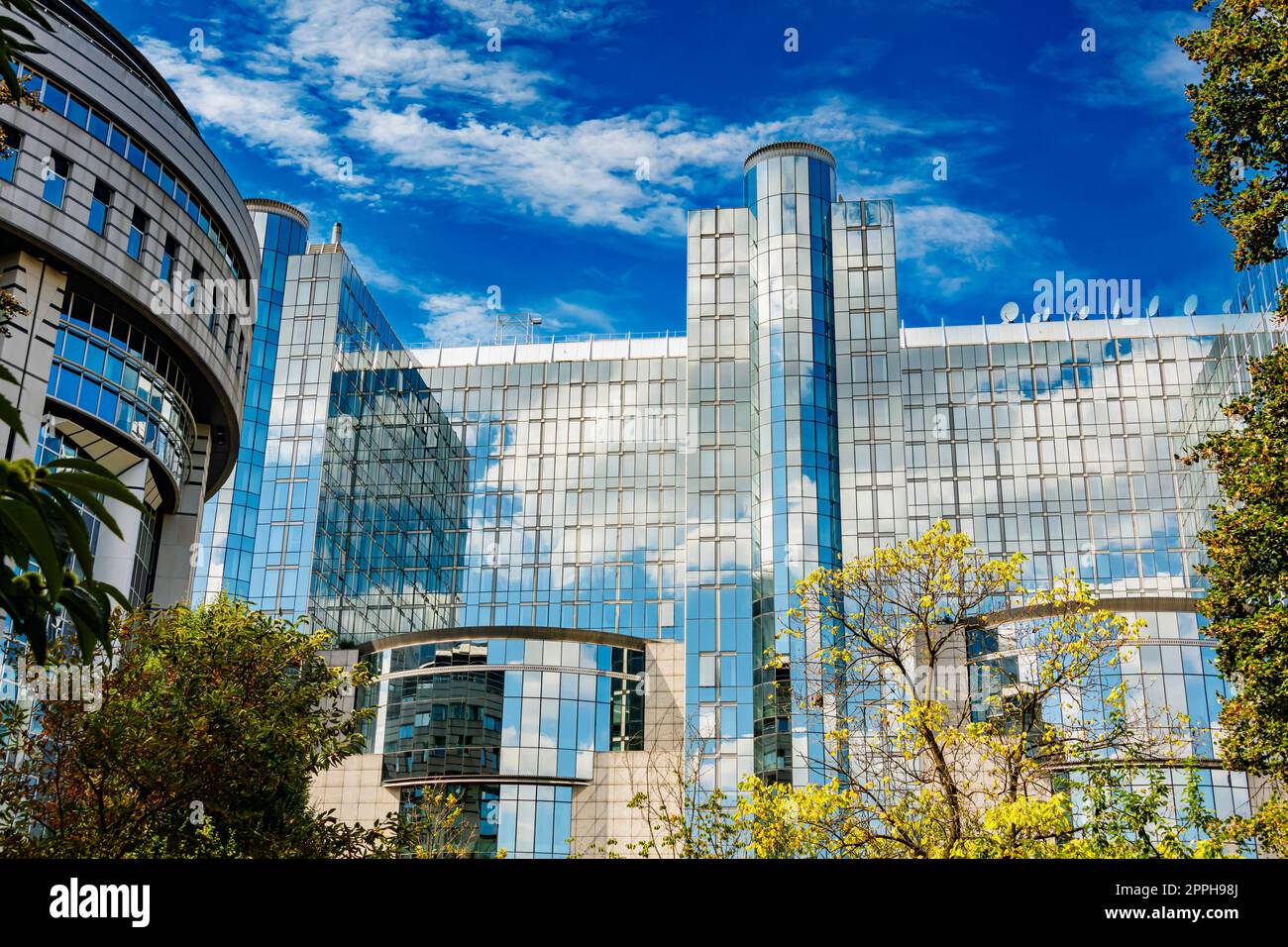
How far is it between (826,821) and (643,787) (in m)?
46.6

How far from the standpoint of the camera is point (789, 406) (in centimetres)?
8344

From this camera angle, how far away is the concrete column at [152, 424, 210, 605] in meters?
52.7

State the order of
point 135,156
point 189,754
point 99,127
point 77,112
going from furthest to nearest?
point 135,156 < point 99,127 < point 77,112 < point 189,754

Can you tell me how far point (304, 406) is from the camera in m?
91.4

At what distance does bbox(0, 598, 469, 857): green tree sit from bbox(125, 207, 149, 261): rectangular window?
19.0 metres

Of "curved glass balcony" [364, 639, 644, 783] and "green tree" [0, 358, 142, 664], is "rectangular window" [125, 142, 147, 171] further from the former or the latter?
"green tree" [0, 358, 142, 664]

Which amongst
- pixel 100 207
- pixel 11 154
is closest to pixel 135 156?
pixel 100 207

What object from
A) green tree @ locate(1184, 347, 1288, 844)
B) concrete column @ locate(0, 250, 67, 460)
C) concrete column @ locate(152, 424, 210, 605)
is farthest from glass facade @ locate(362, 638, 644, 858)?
green tree @ locate(1184, 347, 1288, 844)

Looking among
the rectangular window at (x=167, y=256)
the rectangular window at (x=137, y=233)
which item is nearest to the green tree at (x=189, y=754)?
the rectangular window at (x=137, y=233)

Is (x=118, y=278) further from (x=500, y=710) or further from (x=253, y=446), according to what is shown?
(x=253, y=446)

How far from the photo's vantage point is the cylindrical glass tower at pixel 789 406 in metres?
75.5

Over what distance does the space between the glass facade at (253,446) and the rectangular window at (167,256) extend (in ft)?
120

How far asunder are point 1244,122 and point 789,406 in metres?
53.5
